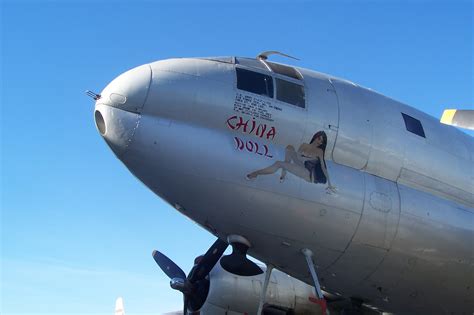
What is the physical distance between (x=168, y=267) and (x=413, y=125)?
7776 mm

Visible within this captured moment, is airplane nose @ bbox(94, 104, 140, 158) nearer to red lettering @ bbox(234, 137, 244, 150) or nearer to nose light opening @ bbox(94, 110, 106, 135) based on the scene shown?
nose light opening @ bbox(94, 110, 106, 135)

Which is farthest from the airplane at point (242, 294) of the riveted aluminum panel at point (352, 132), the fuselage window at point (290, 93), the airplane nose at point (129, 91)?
the airplane nose at point (129, 91)

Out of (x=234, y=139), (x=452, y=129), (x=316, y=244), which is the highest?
(x=452, y=129)

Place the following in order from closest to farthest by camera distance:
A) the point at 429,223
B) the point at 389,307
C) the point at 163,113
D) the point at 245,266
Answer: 1. the point at 163,113
2. the point at 245,266
3. the point at 429,223
4. the point at 389,307

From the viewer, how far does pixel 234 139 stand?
9.07 m

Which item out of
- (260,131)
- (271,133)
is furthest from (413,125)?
(260,131)

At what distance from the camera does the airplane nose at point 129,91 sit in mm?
8766

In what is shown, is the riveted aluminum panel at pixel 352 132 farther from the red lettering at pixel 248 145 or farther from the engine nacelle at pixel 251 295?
the engine nacelle at pixel 251 295

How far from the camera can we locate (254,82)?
31.7ft

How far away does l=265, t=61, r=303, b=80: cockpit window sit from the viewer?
10.1 meters

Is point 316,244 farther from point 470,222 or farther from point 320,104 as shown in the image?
point 470,222

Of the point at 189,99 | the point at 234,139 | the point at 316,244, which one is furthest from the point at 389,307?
the point at 189,99

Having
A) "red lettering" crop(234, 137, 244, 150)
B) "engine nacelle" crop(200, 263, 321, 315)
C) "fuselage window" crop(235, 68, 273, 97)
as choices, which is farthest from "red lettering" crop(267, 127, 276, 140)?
"engine nacelle" crop(200, 263, 321, 315)

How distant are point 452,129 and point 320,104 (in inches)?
151
